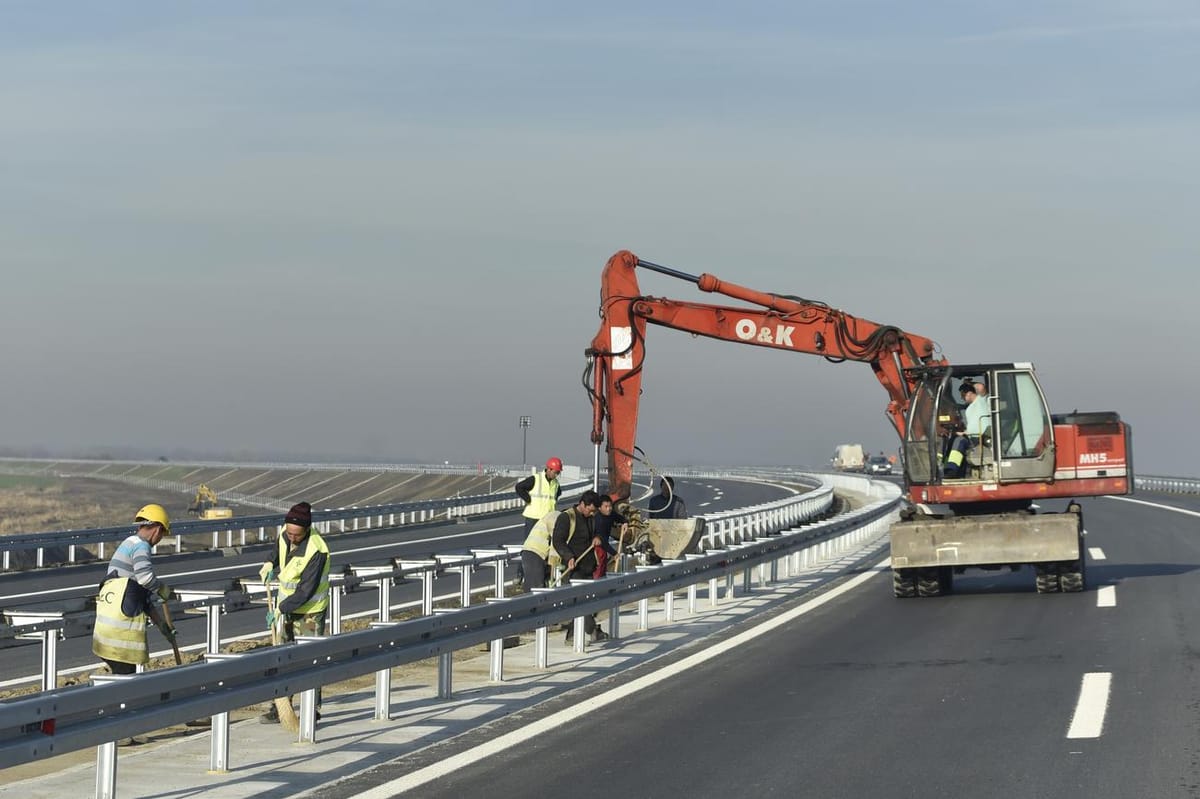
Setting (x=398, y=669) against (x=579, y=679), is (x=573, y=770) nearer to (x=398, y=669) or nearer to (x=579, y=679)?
Answer: (x=579, y=679)

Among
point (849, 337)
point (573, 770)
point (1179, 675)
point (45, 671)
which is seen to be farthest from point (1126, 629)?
point (45, 671)

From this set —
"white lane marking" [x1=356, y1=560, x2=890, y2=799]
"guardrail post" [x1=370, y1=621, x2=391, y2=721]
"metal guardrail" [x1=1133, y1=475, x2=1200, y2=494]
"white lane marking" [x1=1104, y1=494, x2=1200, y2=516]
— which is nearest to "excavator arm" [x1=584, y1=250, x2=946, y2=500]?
"white lane marking" [x1=356, y1=560, x2=890, y2=799]

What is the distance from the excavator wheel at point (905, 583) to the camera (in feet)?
74.5

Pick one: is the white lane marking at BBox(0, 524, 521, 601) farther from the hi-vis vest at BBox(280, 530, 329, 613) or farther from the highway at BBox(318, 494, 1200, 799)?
the hi-vis vest at BBox(280, 530, 329, 613)

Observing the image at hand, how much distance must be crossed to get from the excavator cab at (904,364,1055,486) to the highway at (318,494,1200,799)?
3159 millimetres

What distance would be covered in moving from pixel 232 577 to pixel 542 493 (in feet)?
18.7

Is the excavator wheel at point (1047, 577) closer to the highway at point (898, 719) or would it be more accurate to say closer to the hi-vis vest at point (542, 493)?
the highway at point (898, 719)

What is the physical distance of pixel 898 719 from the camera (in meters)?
12.0

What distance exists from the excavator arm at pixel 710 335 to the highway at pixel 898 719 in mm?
4243

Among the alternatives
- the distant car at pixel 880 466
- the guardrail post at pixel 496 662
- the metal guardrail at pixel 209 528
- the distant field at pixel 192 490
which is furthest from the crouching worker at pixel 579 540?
the distant car at pixel 880 466

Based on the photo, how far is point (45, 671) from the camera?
11.5 meters

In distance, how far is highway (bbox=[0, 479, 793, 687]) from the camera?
1808cm

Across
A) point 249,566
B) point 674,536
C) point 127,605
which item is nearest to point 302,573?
point 127,605

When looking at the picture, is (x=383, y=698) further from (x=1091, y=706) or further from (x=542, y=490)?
(x=542, y=490)
